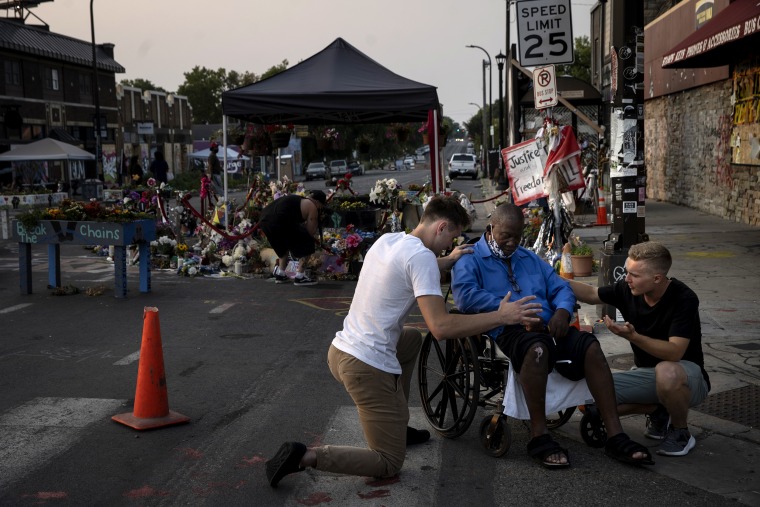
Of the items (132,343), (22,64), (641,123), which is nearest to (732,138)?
(641,123)

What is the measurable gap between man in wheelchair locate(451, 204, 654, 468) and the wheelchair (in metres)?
0.18

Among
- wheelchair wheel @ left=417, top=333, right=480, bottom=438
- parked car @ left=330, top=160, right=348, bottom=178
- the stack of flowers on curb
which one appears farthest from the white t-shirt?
parked car @ left=330, top=160, right=348, bottom=178

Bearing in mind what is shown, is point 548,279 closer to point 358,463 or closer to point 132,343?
point 358,463

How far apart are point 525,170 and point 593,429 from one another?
7242 mm

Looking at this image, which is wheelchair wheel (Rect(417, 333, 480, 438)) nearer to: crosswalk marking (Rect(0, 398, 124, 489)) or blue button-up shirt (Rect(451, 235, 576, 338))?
blue button-up shirt (Rect(451, 235, 576, 338))

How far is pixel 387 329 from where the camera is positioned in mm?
5086

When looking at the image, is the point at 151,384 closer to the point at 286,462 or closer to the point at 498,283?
the point at 286,462

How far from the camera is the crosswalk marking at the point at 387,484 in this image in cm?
486

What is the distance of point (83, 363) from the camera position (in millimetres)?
8180

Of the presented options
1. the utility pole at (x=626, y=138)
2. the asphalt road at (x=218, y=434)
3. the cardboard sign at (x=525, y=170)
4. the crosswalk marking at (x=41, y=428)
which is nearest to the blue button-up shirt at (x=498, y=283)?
the asphalt road at (x=218, y=434)

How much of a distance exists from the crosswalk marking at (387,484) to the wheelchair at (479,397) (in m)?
0.28

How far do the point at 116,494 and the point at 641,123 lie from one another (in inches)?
248

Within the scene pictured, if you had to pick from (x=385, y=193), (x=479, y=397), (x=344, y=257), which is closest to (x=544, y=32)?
(x=344, y=257)

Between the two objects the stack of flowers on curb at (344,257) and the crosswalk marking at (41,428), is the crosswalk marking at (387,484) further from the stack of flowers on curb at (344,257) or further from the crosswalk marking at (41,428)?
the stack of flowers on curb at (344,257)
